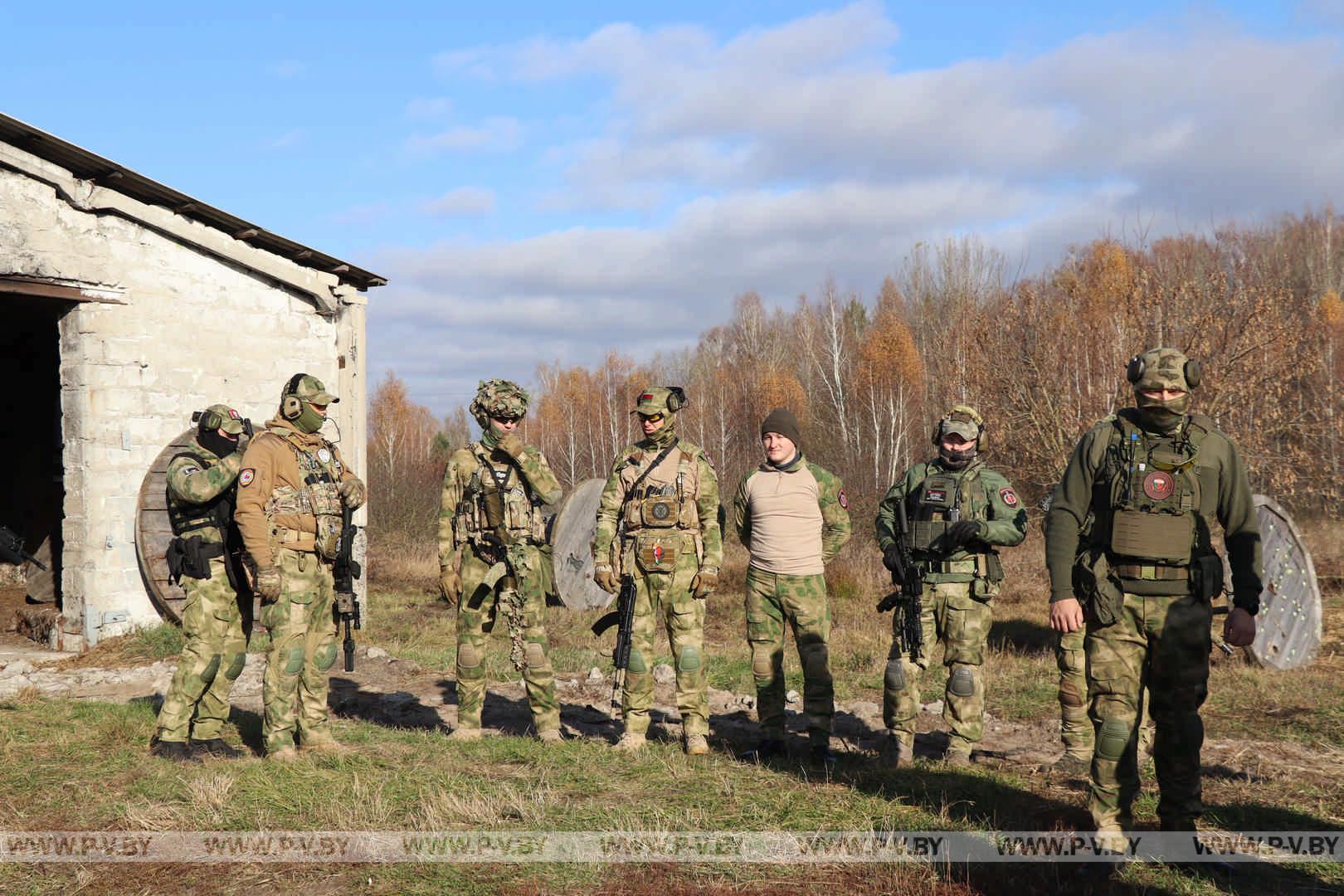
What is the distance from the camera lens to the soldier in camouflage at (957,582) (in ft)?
18.5

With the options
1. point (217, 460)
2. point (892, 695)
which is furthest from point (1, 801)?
point (892, 695)

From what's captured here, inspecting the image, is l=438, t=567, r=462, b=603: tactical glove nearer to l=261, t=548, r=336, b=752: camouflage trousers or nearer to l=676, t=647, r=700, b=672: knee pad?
l=261, t=548, r=336, b=752: camouflage trousers

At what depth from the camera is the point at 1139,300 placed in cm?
1402

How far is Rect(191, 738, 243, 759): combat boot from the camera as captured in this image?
5691mm

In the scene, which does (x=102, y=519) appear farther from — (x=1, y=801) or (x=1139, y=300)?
(x=1139, y=300)

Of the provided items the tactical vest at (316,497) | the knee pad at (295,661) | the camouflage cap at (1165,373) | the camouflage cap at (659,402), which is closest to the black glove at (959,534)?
the camouflage cap at (1165,373)

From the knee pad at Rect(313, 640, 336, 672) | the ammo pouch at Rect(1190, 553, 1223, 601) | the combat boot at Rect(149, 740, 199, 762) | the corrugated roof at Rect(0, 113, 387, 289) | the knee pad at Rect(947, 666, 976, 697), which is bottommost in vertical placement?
the combat boot at Rect(149, 740, 199, 762)

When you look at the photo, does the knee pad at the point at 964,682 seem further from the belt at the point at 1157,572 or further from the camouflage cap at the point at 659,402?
the camouflage cap at the point at 659,402

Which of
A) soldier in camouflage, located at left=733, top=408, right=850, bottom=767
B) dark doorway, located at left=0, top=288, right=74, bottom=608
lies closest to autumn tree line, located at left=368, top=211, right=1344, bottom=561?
dark doorway, located at left=0, top=288, right=74, bottom=608

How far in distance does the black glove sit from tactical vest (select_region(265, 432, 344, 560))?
12.1ft

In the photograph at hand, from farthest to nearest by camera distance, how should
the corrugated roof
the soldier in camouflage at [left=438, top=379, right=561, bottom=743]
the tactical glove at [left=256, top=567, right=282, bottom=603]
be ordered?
the corrugated roof → the soldier in camouflage at [left=438, top=379, right=561, bottom=743] → the tactical glove at [left=256, top=567, right=282, bottom=603]

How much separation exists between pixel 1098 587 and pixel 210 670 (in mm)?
4929

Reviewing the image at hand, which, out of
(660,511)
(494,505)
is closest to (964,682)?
(660,511)

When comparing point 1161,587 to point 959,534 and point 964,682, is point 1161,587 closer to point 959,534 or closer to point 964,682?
point 959,534
